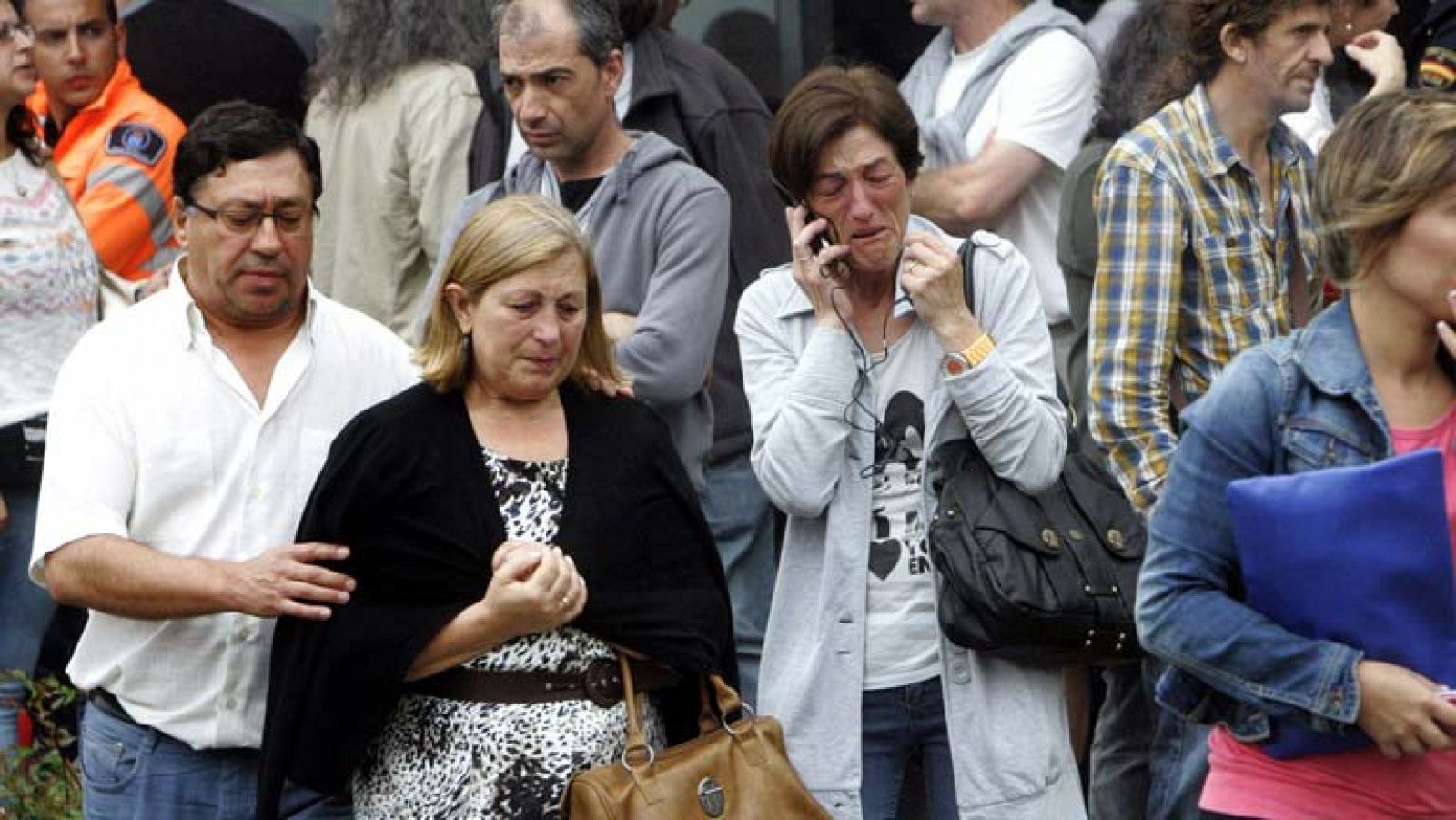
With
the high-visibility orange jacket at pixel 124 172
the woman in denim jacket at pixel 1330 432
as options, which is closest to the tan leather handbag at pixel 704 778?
the woman in denim jacket at pixel 1330 432

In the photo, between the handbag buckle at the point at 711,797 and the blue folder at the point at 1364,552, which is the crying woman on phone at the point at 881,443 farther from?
the blue folder at the point at 1364,552

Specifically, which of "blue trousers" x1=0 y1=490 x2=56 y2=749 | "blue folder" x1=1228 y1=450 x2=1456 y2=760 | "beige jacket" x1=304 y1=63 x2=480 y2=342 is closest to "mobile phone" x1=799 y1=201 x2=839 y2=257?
"blue folder" x1=1228 y1=450 x2=1456 y2=760

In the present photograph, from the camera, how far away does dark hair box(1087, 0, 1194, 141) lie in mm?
6199

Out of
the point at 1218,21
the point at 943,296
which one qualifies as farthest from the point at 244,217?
the point at 1218,21

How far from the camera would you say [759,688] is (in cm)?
510

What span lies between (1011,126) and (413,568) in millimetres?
2728

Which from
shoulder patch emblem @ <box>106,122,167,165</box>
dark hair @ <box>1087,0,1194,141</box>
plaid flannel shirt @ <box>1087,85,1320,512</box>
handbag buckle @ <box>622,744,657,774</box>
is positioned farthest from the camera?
shoulder patch emblem @ <box>106,122,167,165</box>

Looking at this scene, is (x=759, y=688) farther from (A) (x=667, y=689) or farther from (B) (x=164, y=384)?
(B) (x=164, y=384)

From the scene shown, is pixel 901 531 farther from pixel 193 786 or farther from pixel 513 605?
pixel 193 786

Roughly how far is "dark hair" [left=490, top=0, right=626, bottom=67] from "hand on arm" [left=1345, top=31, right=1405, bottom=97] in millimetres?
1714

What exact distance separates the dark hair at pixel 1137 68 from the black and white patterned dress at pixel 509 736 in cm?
222

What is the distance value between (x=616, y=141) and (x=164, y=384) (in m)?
1.51

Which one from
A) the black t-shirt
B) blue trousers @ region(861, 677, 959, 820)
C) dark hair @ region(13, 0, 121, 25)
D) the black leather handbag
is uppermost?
dark hair @ region(13, 0, 121, 25)

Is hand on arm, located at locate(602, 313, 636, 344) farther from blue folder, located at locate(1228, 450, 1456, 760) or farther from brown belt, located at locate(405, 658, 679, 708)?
blue folder, located at locate(1228, 450, 1456, 760)
